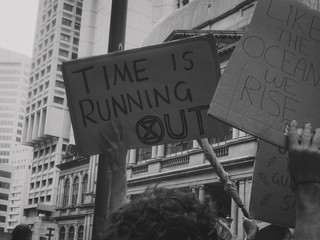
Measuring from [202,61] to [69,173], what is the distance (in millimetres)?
43724

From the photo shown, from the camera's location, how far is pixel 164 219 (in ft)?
3.98

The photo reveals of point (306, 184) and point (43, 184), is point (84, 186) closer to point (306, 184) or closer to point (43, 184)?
point (43, 184)

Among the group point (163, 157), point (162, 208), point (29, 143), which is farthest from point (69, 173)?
point (162, 208)

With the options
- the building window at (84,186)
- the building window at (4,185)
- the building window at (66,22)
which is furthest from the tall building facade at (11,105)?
the building window at (84,186)

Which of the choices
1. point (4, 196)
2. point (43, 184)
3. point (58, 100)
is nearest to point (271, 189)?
point (43, 184)

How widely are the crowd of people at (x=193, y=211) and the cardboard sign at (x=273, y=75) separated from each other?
0.25m

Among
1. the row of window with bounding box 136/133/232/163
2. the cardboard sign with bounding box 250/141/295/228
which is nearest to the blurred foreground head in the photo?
the cardboard sign with bounding box 250/141/295/228

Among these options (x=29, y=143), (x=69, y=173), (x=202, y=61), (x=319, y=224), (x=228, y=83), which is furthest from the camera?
(x=29, y=143)

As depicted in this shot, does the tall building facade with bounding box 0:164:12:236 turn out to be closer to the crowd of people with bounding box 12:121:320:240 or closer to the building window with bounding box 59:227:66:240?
the building window with bounding box 59:227:66:240

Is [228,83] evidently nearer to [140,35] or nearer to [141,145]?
[141,145]

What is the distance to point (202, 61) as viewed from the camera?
8.63 ft

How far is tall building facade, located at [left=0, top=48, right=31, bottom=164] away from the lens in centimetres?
14325

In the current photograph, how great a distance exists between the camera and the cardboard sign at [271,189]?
2.28 m

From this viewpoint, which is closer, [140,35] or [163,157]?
[163,157]
